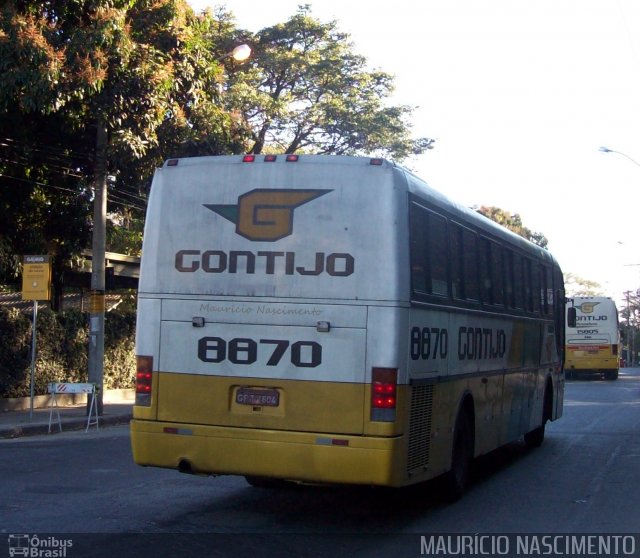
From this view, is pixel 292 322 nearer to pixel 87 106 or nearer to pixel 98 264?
pixel 87 106

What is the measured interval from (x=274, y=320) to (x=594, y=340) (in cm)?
3572

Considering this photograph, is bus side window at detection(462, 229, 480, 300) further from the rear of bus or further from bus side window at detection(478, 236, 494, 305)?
the rear of bus

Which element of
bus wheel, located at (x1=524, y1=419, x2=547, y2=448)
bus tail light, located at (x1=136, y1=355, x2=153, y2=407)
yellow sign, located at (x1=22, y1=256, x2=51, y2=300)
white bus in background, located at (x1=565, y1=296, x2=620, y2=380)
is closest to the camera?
bus tail light, located at (x1=136, y1=355, x2=153, y2=407)

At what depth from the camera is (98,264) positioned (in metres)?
19.3

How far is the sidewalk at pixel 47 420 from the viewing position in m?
16.6

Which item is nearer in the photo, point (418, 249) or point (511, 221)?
point (418, 249)

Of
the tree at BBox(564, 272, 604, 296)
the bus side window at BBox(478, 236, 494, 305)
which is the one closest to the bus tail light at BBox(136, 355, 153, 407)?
the bus side window at BBox(478, 236, 494, 305)

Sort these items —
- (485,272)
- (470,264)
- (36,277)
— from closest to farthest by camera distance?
(470,264) < (485,272) < (36,277)

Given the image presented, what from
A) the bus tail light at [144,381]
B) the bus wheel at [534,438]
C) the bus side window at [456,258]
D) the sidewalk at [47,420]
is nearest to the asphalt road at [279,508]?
the bus tail light at [144,381]

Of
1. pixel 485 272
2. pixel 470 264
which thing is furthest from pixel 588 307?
pixel 470 264

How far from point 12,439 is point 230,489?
7.15 meters

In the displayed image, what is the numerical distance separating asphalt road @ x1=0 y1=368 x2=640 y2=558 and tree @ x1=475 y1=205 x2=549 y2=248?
Answer: 61.0m

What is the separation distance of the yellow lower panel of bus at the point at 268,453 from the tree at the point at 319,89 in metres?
28.3

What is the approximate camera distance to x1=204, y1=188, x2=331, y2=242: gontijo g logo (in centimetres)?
825
